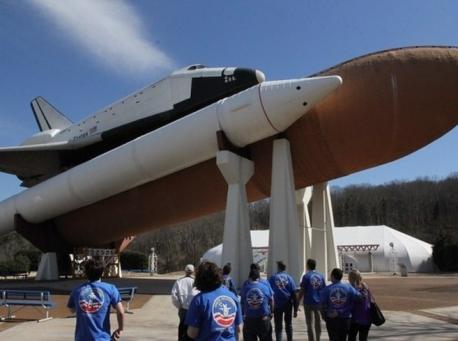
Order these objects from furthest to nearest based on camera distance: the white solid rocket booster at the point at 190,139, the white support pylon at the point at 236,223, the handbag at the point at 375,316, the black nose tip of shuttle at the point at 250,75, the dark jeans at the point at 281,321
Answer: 1. the black nose tip of shuttle at the point at 250,75
2. the white support pylon at the point at 236,223
3. the white solid rocket booster at the point at 190,139
4. the dark jeans at the point at 281,321
5. the handbag at the point at 375,316

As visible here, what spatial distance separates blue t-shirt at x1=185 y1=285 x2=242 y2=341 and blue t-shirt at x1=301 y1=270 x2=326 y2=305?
12.7 feet

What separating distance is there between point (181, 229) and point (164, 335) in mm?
58815

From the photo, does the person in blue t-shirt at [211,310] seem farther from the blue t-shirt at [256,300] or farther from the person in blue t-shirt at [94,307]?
the blue t-shirt at [256,300]

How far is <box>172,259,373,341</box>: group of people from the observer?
3465 mm

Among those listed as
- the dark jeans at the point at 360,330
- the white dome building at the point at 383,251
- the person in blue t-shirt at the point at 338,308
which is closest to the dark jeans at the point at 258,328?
the person in blue t-shirt at the point at 338,308

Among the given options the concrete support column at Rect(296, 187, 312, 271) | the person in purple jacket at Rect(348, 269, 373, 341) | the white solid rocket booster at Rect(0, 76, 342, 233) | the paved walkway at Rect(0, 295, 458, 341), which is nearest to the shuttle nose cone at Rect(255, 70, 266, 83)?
the white solid rocket booster at Rect(0, 76, 342, 233)

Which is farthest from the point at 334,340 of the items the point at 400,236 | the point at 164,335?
the point at 400,236

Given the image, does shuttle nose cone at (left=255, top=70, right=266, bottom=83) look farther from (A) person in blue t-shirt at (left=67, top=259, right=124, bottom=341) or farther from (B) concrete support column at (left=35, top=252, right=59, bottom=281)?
(B) concrete support column at (left=35, top=252, right=59, bottom=281)

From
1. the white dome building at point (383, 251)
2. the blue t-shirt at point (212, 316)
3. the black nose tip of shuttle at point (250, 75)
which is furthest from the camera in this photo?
the white dome building at point (383, 251)

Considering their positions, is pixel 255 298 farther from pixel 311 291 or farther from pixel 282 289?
pixel 311 291

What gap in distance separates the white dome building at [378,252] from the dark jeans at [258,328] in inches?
1208

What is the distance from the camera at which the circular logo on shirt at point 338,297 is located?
5570 millimetres

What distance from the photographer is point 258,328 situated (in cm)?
555

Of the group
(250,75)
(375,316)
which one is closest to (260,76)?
(250,75)
